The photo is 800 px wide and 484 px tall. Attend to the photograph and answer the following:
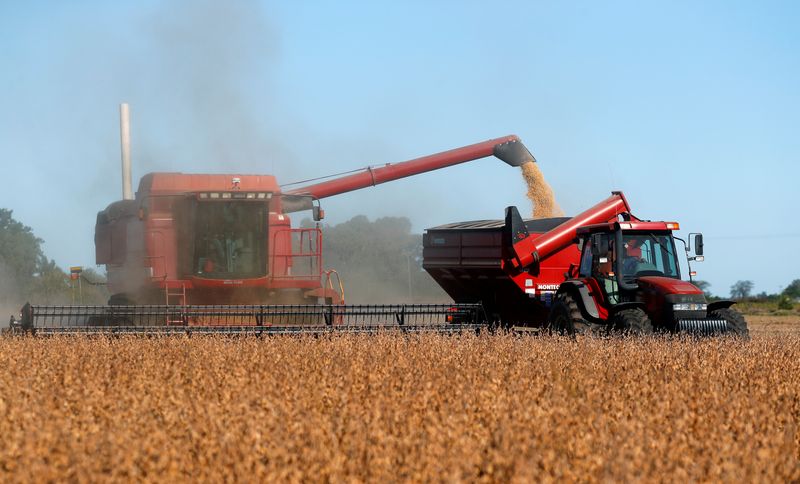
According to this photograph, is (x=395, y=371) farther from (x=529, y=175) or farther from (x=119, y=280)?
(x=529, y=175)

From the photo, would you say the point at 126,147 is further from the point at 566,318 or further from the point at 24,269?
the point at 24,269

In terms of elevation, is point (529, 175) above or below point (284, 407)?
above

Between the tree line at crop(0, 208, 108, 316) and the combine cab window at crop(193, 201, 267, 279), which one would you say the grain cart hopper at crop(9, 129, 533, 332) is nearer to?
the combine cab window at crop(193, 201, 267, 279)

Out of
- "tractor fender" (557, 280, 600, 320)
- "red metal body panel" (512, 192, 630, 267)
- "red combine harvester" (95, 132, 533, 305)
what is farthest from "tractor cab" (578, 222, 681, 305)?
"red combine harvester" (95, 132, 533, 305)

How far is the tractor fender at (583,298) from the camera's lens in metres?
11.0

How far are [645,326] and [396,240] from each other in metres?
50.0

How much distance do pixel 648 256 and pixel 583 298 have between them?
0.85 meters

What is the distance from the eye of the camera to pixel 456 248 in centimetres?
1454

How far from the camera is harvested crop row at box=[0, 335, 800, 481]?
398 cm

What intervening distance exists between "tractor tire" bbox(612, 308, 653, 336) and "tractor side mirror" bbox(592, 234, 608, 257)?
33.3 inches

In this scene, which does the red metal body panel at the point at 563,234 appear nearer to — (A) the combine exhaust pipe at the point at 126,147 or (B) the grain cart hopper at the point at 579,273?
(B) the grain cart hopper at the point at 579,273

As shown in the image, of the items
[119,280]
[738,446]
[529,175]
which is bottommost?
[738,446]

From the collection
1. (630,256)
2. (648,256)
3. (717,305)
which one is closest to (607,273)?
(630,256)

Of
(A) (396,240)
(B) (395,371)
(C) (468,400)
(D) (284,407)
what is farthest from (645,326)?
(A) (396,240)
